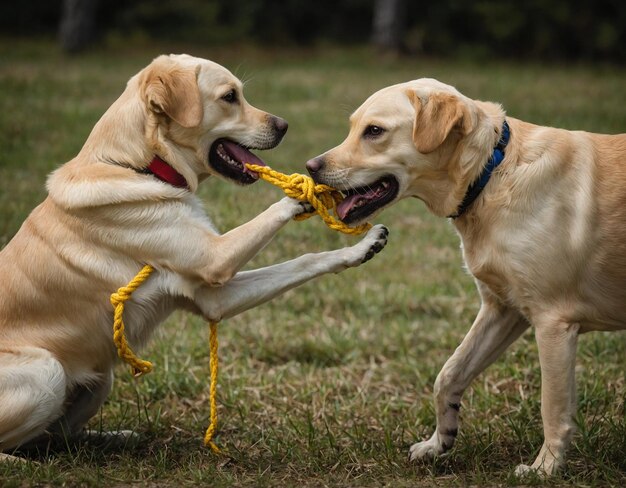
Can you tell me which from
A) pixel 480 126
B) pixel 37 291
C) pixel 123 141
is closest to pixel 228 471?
pixel 37 291

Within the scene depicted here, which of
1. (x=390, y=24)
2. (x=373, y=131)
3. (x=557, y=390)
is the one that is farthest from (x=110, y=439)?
(x=390, y=24)

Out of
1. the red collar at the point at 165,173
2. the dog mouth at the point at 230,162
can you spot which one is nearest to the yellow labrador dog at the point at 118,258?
the red collar at the point at 165,173

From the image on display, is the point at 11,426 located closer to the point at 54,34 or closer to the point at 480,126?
the point at 480,126

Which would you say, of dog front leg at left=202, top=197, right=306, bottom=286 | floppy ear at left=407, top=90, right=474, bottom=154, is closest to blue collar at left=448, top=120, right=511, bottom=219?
floppy ear at left=407, top=90, right=474, bottom=154

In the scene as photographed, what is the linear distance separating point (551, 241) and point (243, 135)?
5.82 feet

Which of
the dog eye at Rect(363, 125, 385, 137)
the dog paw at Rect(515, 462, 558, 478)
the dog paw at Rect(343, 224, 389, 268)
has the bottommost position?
the dog paw at Rect(515, 462, 558, 478)

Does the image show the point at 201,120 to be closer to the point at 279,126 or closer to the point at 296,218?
the point at 279,126

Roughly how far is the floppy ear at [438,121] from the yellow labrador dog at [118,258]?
2.07 feet

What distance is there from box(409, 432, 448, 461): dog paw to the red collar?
1823 mm

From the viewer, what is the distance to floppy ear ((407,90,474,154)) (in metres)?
4.20

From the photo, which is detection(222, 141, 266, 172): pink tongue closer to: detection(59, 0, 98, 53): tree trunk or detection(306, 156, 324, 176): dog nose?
detection(306, 156, 324, 176): dog nose

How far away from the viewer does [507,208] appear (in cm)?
416

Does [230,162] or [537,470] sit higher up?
[230,162]

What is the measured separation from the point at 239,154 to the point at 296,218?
0.53 metres
